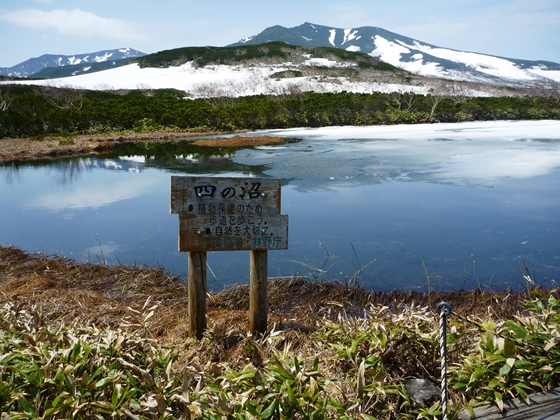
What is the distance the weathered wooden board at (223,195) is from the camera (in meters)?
2.53

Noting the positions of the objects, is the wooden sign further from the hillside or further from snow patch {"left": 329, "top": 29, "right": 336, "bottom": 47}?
snow patch {"left": 329, "top": 29, "right": 336, "bottom": 47}

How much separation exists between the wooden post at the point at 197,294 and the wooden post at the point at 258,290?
0.96ft

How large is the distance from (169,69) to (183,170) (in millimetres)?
51736

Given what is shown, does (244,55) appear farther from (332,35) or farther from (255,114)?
(332,35)

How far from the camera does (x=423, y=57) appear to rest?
90.1 metres

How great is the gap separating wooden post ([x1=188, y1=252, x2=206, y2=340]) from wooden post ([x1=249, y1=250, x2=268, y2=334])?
293mm

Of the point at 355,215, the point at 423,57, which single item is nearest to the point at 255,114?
the point at 355,215

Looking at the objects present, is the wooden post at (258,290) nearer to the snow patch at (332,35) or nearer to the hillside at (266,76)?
the hillside at (266,76)

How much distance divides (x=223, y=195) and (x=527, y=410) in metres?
1.78

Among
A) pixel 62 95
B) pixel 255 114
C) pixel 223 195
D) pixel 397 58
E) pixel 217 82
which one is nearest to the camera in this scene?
pixel 223 195

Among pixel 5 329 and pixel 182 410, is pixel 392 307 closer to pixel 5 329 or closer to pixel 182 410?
pixel 182 410

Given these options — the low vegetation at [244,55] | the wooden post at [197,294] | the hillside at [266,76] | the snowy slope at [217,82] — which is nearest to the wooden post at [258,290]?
the wooden post at [197,294]

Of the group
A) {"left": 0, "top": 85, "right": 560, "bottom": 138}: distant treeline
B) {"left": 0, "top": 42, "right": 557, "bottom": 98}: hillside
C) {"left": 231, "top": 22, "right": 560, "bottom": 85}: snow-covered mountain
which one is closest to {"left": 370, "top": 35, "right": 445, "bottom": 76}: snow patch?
{"left": 231, "top": 22, "right": 560, "bottom": 85}: snow-covered mountain

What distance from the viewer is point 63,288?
3.86 m
